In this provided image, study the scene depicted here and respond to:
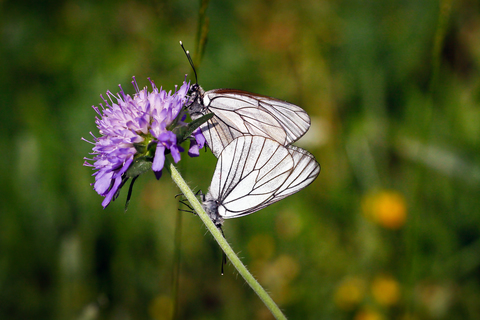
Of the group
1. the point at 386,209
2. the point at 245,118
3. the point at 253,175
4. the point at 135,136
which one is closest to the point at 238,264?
the point at 253,175

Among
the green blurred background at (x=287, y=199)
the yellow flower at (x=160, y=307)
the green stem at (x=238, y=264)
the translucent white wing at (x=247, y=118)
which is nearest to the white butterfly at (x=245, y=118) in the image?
the translucent white wing at (x=247, y=118)

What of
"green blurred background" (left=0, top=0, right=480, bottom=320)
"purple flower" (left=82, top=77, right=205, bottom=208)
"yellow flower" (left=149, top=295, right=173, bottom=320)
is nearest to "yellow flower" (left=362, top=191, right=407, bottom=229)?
"green blurred background" (left=0, top=0, right=480, bottom=320)

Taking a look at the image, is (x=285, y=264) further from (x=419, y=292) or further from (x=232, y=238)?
(x=419, y=292)

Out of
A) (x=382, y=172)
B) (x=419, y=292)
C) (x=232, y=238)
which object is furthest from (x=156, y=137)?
(x=382, y=172)

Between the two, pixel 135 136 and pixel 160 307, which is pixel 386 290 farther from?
pixel 135 136

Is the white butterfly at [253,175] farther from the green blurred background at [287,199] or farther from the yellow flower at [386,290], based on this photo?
the yellow flower at [386,290]

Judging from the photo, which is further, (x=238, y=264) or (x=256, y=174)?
(x=256, y=174)
